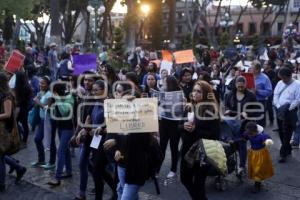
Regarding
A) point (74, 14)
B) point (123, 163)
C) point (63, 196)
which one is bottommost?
point (63, 196)

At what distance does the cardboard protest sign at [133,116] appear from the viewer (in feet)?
17.6

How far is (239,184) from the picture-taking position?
25.5ft

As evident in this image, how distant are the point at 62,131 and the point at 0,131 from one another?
→ 2.96 ft

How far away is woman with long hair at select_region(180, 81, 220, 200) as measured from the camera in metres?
5.98

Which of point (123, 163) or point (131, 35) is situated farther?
point (131, 35)

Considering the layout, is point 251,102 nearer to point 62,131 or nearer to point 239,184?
point 239,184

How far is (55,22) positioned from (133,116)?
48.4 ft

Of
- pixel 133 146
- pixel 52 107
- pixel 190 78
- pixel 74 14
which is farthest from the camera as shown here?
pixel 74 14

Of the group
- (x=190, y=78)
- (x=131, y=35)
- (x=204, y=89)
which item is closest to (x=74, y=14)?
(x=131, y=35)

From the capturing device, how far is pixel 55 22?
19.4 metres

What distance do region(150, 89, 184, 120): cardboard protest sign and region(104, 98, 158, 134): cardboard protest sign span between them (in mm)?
2235

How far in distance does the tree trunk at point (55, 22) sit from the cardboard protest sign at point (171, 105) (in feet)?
40.4

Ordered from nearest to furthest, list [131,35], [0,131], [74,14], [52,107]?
1. [0,131]
2. [52,107]
3. [131,35]
4. [74,14]

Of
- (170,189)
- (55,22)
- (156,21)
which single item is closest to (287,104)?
(170,189)
